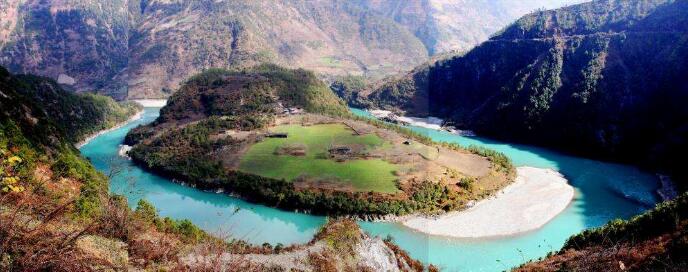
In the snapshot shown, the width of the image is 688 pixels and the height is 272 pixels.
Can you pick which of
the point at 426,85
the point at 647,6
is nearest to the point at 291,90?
the point at 426,85

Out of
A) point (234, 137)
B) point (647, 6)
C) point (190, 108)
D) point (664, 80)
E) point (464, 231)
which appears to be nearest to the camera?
point (464, 231)

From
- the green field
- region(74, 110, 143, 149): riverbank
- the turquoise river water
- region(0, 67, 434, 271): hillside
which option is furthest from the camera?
region(74, 110, 143, 149): riverbank

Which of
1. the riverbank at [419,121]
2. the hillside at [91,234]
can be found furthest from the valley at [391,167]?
the riverbank at [419,121]

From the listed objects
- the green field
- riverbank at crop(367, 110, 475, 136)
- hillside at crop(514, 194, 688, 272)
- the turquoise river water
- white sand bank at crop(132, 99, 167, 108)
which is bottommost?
the turquoise river water

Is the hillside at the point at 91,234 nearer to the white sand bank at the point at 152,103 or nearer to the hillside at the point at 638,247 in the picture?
the hillside at the point at 638,247

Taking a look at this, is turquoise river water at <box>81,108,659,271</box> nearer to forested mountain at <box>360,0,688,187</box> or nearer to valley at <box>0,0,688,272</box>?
valley at <box>0,0,688,272</box>

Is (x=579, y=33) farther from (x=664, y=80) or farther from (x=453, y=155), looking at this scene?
(x=453, y=155)

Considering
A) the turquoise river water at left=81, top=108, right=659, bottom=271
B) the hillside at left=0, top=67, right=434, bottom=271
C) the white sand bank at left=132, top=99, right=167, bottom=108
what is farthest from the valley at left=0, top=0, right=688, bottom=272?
the white sand bank at left=132, top=99, right=167, bottom=108
